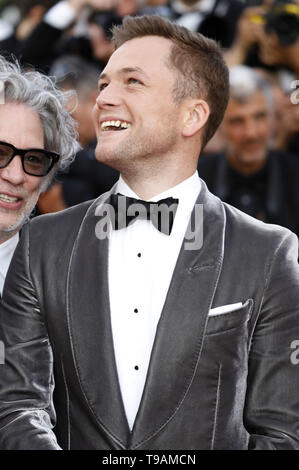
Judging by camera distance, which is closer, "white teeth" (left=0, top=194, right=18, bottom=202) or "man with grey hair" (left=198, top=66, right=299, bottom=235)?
"white teeth" (left=0, top=194, right=18, bottom=202)

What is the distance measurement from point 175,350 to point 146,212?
42 cm

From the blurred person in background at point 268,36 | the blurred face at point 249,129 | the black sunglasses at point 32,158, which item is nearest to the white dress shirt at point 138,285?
the black sunglasses at point 32,158

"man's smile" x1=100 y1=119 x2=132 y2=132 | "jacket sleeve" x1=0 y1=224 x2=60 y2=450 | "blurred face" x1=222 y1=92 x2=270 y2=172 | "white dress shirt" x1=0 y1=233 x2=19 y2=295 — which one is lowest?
"jacket sleeve" x1=0 y1=224 x2=60 y2=450

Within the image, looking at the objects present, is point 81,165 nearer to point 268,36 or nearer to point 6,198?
point 268,36

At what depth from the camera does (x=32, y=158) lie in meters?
2.56

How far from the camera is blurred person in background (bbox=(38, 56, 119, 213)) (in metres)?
4.00

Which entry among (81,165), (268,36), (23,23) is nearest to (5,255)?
(81,165)

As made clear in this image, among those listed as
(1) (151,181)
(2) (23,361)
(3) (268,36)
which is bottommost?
(2) (23,361)

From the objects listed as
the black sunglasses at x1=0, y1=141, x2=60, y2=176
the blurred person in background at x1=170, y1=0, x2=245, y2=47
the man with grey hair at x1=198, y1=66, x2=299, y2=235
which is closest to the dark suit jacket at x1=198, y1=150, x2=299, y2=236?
the man with grey hair at x1=198, y1=66, x2=299, y2=235

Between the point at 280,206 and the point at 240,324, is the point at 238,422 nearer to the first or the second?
the point at 240,324

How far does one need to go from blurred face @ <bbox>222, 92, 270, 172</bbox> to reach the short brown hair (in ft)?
5.30

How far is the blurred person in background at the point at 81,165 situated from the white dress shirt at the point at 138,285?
1.84 m

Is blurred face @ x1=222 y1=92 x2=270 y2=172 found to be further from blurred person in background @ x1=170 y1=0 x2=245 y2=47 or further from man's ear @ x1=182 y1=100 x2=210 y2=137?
man's ear @ x1=182 y1=100 x2=210 y2=137
